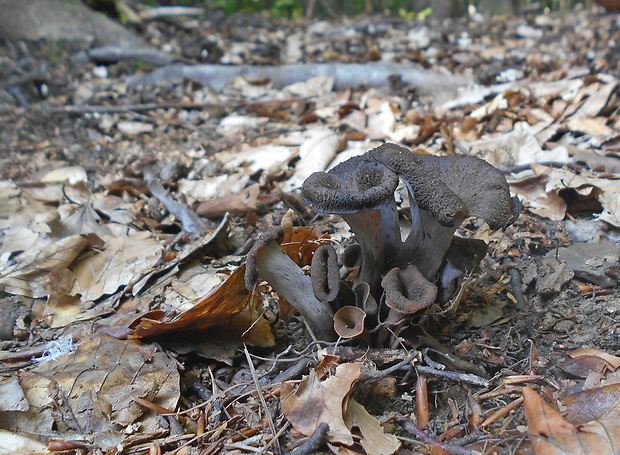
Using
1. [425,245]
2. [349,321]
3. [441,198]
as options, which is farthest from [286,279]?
[441,198]

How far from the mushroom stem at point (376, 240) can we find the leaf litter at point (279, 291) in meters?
0.30

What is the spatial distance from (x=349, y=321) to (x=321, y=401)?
0.41 meters

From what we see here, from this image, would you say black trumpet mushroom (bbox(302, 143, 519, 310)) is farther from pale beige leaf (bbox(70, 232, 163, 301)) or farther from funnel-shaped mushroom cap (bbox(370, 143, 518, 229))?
pale beige leaf (bbox(70, 232, 163, 301))

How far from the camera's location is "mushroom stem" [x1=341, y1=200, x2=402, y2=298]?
6.66 ft

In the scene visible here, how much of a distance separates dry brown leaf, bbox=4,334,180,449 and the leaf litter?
1 cm

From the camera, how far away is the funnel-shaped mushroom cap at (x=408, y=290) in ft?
5.98

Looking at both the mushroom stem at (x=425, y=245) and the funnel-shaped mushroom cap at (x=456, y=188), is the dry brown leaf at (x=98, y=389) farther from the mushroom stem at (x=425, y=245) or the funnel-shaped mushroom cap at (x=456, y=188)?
the funnel-shaped mushroom cap at (x=456, y=188)

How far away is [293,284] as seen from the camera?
218 centimetres

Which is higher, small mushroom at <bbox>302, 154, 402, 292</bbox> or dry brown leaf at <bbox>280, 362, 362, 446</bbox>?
small mushroom at <bbox>302, 154, 402, 292</bbox>

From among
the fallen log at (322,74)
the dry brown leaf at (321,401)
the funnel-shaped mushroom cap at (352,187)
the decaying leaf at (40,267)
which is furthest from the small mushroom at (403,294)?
the fallen log at (322,74)

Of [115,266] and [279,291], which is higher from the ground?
[279,291]

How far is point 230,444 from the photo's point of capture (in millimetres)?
1873

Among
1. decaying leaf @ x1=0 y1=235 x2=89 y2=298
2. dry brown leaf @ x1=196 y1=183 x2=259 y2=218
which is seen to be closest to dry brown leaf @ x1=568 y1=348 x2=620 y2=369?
dry brown leaf @ x1=196 y1=183 x2=259 y2=218

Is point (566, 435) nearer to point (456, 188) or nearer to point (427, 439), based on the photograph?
point (427, 439)
